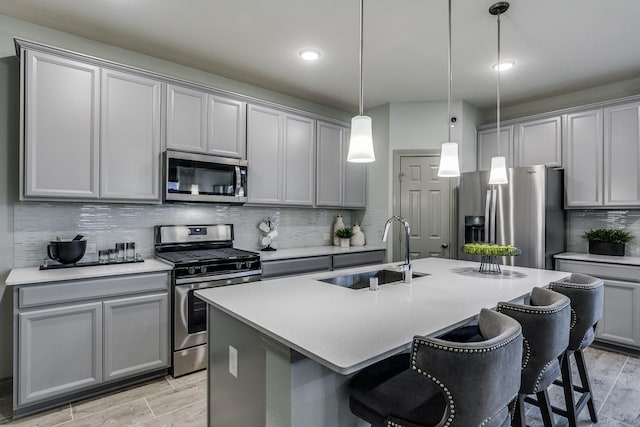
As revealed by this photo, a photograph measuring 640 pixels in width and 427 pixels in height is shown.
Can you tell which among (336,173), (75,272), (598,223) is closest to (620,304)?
(598,223)

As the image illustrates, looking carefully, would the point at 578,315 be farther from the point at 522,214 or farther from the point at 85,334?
the point at 85,334

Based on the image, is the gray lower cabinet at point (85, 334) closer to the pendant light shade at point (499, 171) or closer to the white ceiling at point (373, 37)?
the white ceiling at point (373, 37)

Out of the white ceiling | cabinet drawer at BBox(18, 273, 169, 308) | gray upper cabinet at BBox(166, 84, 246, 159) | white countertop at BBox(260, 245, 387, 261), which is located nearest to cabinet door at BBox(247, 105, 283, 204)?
gray upper cabinet at BBox(166, 84, 246, 159)

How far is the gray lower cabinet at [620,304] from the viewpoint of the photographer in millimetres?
3207

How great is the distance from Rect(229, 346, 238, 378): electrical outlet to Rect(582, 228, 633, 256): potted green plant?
3.83m

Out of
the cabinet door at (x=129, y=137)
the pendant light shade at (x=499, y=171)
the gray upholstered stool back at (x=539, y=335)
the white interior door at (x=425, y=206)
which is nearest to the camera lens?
the gray upholstered stool back at (x=539, y=335)

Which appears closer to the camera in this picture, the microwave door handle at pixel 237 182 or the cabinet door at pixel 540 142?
the microwave door handle at pixel 237 182

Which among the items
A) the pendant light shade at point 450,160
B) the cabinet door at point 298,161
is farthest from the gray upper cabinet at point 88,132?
the pendant light shade at point 450,160

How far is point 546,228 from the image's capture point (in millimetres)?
3578

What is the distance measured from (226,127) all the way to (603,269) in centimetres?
385

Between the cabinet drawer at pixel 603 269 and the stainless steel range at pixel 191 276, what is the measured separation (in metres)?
3.07

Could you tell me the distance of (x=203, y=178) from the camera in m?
3.29

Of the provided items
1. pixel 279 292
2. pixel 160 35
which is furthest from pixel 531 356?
pixel 160 35

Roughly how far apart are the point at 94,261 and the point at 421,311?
2.63 m
